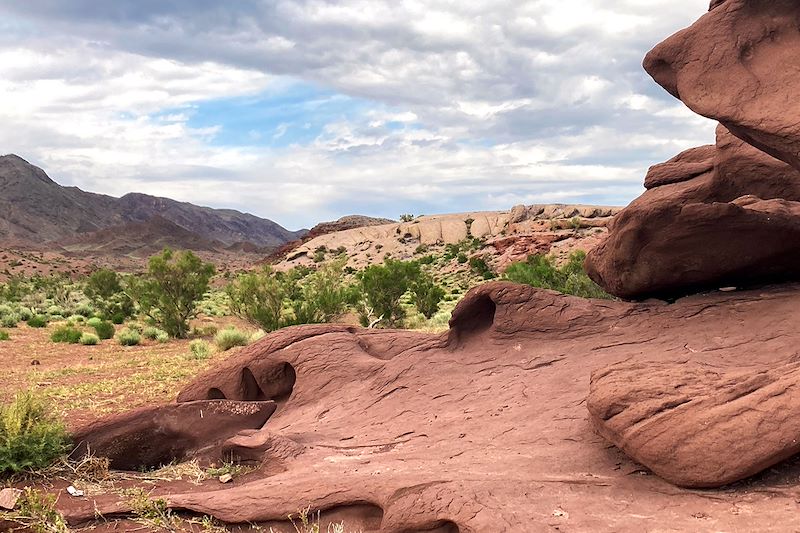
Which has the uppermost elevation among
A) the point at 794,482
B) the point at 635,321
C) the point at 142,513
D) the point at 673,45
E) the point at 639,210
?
the point at 673,45

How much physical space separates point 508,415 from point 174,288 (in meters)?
26.2

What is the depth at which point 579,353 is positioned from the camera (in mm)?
9406

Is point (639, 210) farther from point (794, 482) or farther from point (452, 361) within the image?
point (794, 482)

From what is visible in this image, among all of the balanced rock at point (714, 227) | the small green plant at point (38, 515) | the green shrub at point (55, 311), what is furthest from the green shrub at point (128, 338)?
the balanced rock at point (714, 227)

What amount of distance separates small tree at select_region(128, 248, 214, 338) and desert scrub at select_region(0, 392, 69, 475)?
22315mm

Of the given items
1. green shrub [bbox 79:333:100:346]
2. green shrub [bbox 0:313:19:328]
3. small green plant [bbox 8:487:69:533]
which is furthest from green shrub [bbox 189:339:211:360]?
small green plant [bbox 8:487:69:533]

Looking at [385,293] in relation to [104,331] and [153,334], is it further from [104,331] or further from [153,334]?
[104,331]

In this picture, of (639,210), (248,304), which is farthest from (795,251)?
(248,304)

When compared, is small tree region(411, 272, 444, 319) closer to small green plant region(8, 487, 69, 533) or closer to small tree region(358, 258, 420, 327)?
small tree region(358, 258, 420, 327)

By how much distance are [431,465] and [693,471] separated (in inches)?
108

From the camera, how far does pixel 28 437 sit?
Answer: 8.65m

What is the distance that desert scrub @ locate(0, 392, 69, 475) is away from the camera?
8.39m

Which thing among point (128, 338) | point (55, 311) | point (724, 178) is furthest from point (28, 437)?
point (55, 311)

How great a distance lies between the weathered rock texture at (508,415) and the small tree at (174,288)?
1953 cm
